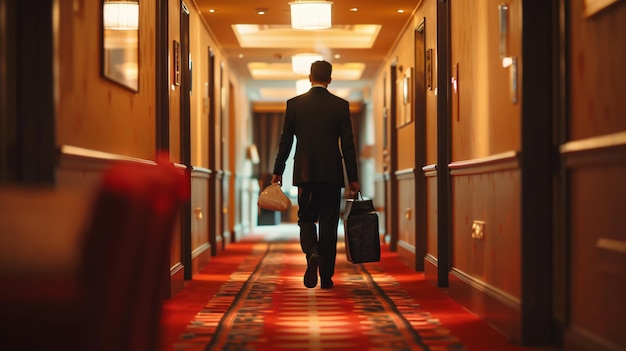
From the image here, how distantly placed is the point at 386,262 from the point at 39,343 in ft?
22.7

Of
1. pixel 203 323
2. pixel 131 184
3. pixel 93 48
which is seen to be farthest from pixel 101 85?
pixel 131 184

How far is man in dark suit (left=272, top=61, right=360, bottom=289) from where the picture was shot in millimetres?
6035

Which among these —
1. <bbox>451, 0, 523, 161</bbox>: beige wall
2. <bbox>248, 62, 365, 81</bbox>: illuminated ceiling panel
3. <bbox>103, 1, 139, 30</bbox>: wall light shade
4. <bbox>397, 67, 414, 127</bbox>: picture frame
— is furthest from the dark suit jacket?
<bbox>248, 62, 365, 81</bbox>: illuminated ceiling panel

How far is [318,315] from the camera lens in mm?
Result: 4953

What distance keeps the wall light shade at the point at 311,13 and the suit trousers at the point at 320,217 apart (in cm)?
222

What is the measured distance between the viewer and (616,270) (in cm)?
310

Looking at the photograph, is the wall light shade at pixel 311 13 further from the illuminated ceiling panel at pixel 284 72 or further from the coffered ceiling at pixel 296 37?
the illuminated ceiling panel at pixel 284 72

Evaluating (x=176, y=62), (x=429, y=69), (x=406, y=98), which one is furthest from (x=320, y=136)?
(x=406, y=98)

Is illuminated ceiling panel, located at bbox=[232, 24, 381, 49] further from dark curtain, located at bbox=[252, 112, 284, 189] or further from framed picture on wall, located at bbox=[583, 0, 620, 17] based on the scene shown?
dark curtain, located at bbox=[252, 112, 284, 189]

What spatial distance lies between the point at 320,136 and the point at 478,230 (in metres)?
1.49

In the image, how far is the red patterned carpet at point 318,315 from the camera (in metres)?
4.07

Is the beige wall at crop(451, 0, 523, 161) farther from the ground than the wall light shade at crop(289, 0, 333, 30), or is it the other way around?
the wall light shade at crop(289, 0, 333, 30)

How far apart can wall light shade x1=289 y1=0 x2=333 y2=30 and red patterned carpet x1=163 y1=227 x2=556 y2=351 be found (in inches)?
88.2

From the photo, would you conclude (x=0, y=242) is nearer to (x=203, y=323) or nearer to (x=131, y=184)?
(x=131, y=184)
